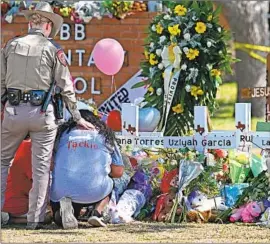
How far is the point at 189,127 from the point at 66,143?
2113 millimetres

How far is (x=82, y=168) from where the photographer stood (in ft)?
26.5

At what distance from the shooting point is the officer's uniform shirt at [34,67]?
26.0ft

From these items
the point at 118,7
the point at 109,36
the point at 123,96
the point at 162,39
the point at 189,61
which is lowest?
the point at 123,96

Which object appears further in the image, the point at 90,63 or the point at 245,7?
the point at 245,7

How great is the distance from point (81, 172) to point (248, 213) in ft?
4.75

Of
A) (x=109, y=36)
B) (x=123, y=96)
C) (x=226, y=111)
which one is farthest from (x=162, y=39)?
(x=226, y=111)

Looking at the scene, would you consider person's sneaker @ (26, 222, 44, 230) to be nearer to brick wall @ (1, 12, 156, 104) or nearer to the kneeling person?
the kneeling person

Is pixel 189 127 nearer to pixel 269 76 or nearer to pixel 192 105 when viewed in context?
pixel 192 105

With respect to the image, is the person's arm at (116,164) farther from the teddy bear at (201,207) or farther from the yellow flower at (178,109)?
the yellow flower at (178,109)

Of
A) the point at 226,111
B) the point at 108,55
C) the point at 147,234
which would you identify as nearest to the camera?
the point at 147,234

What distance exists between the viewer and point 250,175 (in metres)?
8.90

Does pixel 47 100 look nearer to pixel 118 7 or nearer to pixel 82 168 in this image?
pixel 82 168

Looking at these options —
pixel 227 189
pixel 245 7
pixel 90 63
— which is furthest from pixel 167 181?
pixel 245 7

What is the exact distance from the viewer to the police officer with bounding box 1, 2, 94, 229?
26.0 ft
